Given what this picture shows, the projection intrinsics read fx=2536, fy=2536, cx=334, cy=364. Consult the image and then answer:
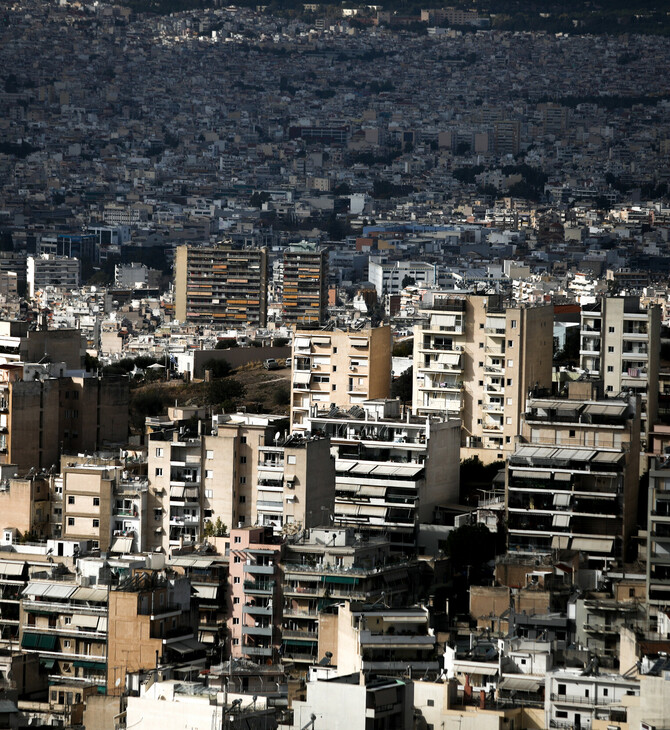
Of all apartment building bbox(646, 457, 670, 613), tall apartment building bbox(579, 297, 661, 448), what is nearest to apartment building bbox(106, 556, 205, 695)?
apartment building bbox(646, 457, 670, 613)

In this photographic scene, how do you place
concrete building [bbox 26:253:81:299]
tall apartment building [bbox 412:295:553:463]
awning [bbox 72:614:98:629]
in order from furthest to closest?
concrete building [bbox 26:253:81:299] → tall apartment building [bbox 412:295:553:463] → awning [bbox 72:614:98:629]

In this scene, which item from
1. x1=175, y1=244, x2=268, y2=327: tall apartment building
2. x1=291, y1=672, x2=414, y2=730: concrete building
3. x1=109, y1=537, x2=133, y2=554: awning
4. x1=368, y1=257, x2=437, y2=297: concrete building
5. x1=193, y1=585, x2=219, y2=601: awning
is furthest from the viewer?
x1=368, y1=257, x2=437, y2=297: concrete building

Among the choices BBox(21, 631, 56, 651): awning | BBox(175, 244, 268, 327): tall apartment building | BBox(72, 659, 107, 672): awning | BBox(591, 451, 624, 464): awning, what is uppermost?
BBox(175, 244, 268, 327): tall apartment building

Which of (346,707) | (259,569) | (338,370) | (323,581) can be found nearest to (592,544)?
(323,581)

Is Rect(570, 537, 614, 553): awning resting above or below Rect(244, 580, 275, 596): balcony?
above

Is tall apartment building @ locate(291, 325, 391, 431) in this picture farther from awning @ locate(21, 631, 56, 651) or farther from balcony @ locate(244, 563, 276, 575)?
awning @ locate(21, 631, 56, 651)

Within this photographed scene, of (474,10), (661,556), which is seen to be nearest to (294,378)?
(661,556)

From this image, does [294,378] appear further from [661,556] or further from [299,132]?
[299,132]

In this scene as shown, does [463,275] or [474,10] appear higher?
[474,10]
